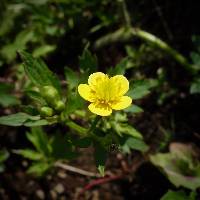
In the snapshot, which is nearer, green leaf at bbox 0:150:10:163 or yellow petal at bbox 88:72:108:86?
yellow petal at bbox 88:72:108:86

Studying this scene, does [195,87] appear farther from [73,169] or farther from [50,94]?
[50,94]

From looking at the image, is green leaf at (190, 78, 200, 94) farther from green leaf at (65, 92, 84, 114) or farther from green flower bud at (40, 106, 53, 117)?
green flower bud at (40, 106, 53, 117)

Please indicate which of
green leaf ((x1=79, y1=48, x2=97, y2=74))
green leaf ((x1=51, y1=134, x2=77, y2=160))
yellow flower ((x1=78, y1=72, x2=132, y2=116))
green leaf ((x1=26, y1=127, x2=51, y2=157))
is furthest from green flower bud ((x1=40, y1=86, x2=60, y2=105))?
green leaf ((x1=26, y1=127, x2=51, y2=157))

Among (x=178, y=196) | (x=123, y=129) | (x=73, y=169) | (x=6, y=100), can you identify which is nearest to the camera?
(x=123, y=129)

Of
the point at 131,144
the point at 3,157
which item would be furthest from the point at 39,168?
the point at 131,144

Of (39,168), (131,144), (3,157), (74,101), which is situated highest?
(74,101)

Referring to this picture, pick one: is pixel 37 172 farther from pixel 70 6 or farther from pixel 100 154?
pixel 70 6

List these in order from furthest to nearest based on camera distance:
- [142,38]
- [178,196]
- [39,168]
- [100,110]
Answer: [142,38] → [39,168] → [178,196] → [100,110]
